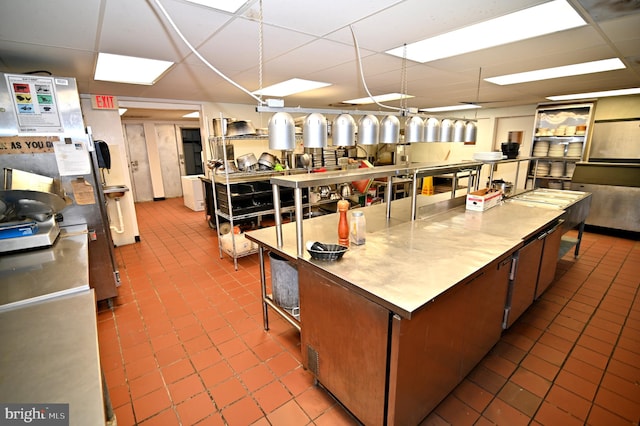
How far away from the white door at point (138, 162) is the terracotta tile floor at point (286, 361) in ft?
17.5

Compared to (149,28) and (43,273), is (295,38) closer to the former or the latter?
(149,28)

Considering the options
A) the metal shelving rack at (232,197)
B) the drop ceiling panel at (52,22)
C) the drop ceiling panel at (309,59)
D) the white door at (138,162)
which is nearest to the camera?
the drop ceiling panel at (52,22)

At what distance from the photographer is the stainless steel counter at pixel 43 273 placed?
4.52 ft

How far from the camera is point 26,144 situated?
228 cm

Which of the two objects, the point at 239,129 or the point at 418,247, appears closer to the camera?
the point at 418,247

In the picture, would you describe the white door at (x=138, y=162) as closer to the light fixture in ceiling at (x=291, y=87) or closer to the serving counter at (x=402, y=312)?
the light fixture in ceiling at (x=291, y=87)

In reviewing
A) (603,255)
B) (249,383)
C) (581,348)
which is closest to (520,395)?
(581,348)

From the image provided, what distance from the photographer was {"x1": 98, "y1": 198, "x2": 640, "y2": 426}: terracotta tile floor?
172 cm

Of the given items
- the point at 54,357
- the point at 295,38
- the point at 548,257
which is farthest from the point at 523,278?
the point at 54,357

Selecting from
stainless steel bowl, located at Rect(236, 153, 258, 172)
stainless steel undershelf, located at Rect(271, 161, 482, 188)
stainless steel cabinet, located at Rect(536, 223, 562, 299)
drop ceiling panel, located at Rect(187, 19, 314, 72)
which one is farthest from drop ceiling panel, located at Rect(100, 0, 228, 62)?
stainless steel cabinet, located at Rect(536, 223, 562, 299)

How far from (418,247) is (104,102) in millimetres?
4830

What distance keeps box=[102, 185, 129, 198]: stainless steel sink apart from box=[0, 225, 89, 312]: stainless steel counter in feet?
7.47

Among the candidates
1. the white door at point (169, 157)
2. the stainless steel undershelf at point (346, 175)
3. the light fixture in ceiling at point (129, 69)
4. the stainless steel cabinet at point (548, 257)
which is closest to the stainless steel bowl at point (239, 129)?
the light fixture in ceiling at point (129, 69)

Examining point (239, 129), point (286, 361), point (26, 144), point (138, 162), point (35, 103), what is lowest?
point (286, 361)
